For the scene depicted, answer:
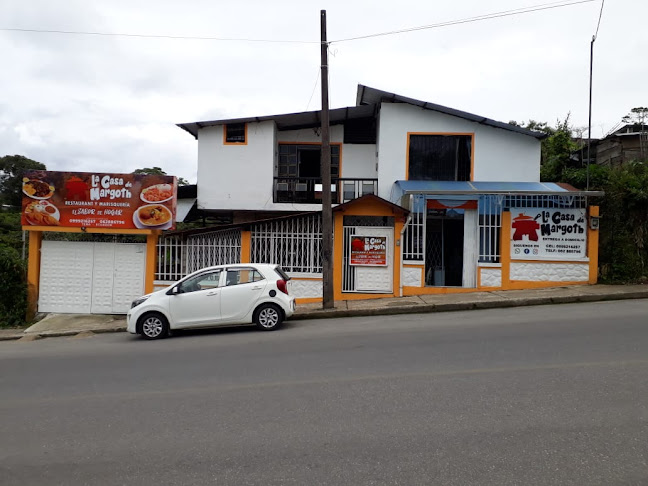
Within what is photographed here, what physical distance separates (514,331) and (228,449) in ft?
19.6

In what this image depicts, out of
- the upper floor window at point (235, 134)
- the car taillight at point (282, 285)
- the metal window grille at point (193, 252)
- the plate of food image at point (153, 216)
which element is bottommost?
the car taillight at point (282, 285)

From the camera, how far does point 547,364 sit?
252 inches

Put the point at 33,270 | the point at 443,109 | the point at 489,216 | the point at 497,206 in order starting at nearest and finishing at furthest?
the point at 33,270, the point at 497,206, the point at 489,216, the point at 443,109

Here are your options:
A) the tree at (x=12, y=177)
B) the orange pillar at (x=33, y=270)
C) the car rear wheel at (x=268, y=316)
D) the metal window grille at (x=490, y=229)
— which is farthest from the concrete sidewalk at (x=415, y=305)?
the tree at (x=12, y=177)

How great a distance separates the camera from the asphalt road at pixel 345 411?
3.80 m

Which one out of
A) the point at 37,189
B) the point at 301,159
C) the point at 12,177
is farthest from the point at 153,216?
the point at 12,177

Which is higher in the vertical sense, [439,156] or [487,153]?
[487,153]

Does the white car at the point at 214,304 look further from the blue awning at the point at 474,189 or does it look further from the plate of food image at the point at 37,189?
the plate of food image at the point at 37,189

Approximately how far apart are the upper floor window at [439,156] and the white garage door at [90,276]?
29.2 ft

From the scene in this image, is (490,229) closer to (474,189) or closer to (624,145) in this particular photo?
(474,189)

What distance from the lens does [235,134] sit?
1780 centimetres

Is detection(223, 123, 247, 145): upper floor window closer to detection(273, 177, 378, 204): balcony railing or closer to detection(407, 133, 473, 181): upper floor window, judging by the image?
detection(273, 177, 378, 204): balcony railing

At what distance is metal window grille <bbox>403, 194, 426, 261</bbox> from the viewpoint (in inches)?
557

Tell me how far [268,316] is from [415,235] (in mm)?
5539
